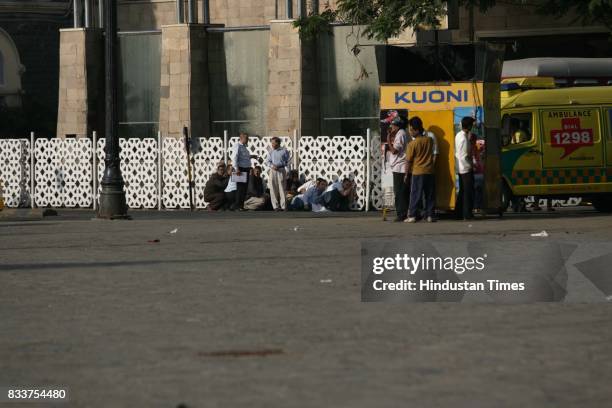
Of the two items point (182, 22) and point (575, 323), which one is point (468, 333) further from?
point (182, 22)

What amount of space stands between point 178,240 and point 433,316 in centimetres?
995

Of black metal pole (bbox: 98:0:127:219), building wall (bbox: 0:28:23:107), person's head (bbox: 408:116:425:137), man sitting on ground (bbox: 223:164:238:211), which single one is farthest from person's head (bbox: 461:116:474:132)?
building wall (bbox: 0:28:23:107)

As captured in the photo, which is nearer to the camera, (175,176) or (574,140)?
(574,140)

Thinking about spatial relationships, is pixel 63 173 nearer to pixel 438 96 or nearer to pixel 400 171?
pixel 400 171

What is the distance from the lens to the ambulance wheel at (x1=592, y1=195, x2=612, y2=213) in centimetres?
2969

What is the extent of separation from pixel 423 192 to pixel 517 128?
5007 millimetres

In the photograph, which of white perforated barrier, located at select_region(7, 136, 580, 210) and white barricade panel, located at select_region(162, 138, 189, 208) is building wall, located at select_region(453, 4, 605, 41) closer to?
white perforated barrier, located at select_region(7, 136, 580, 210)

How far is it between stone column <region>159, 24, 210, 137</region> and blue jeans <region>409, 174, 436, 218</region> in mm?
15597

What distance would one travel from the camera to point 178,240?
20.5 meters

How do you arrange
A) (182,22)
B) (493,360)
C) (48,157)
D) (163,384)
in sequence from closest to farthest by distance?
(163,384), (493,360), (48,157), (182,22)

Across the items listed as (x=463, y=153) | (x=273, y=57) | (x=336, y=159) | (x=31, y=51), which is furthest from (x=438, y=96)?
(x=31, y=51)

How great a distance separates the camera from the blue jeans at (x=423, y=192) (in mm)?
24453

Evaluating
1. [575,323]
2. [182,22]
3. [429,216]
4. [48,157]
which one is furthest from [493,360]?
[182,22]

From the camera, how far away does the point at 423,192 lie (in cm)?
2475
